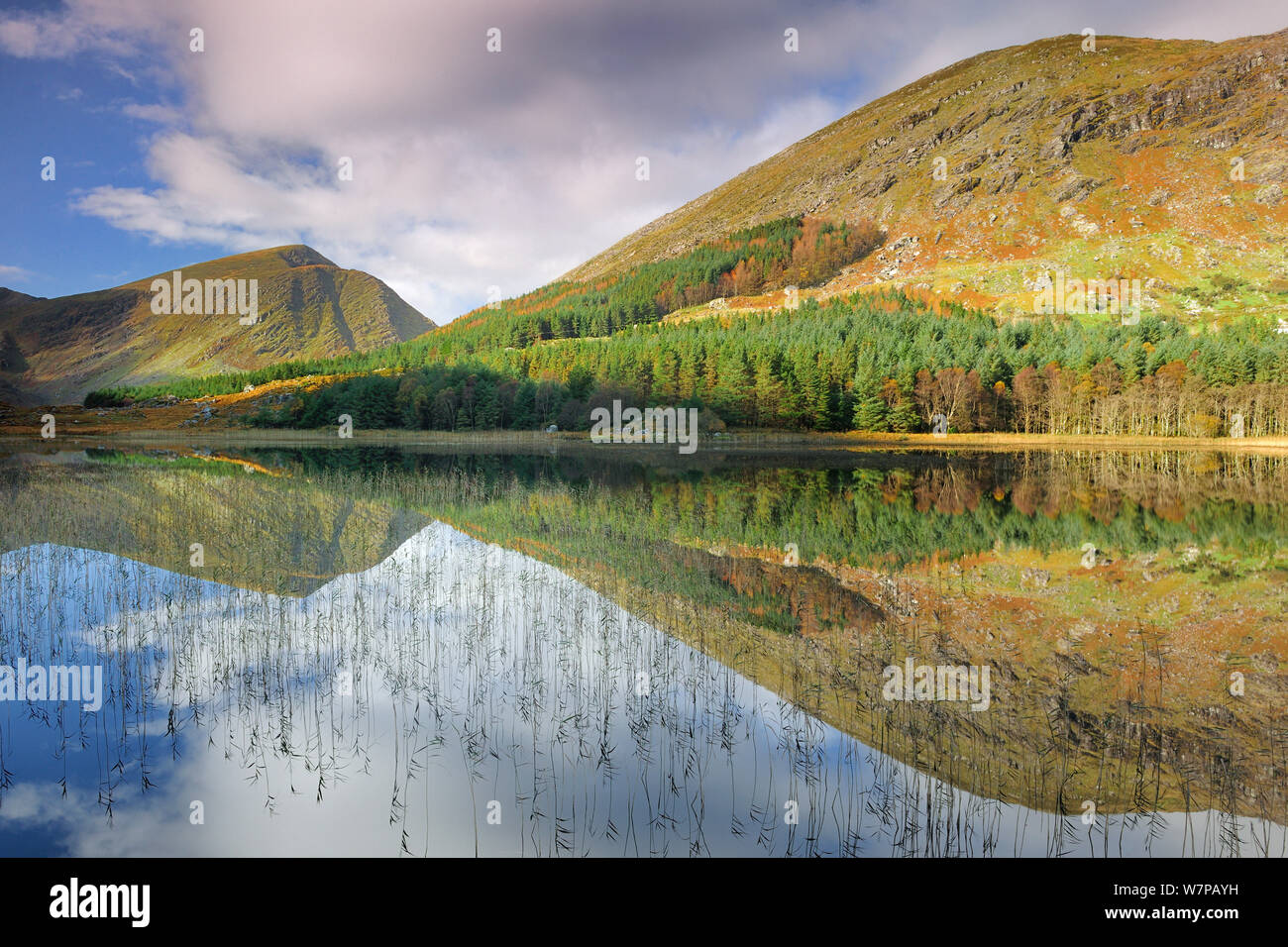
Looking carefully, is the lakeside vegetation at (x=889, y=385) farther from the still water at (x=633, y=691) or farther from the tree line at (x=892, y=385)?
the still water at (x=633, y=691)

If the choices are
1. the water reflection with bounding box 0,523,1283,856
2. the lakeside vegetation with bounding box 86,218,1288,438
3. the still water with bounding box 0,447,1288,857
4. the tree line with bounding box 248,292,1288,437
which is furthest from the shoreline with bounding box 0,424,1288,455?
the water reflection with bounding box 0,523,1283,856

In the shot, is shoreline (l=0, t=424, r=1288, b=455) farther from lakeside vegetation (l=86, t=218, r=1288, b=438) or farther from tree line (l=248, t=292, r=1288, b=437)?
tree line (l=248, t=292, r=1288, b=437)

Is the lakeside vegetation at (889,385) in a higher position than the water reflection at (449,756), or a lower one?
higher

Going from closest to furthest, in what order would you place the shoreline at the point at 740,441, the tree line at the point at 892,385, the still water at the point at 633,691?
the still water at the point at 633,691 → the shoreline at the point at 740,441 → the tree line at the point at 892,385

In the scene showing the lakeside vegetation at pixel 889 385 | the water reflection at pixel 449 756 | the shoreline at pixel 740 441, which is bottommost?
the water reflection at pixel 449 756

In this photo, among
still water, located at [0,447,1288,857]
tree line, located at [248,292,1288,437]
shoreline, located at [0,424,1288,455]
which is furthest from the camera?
tree line, located at [248,292,1288,437]

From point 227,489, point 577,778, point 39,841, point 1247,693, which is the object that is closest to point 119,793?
point 39,841

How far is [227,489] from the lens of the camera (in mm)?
30203

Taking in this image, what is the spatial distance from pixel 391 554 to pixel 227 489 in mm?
17903

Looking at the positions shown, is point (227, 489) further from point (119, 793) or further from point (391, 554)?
point (119, 793)

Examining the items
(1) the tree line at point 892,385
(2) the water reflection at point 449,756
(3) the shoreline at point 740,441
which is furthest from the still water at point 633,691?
(1) the tree line at point 892,385

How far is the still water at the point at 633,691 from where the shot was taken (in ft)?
19.8

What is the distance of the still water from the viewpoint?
604cm

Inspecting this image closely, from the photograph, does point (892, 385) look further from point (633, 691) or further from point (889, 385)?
point (633, 691)
